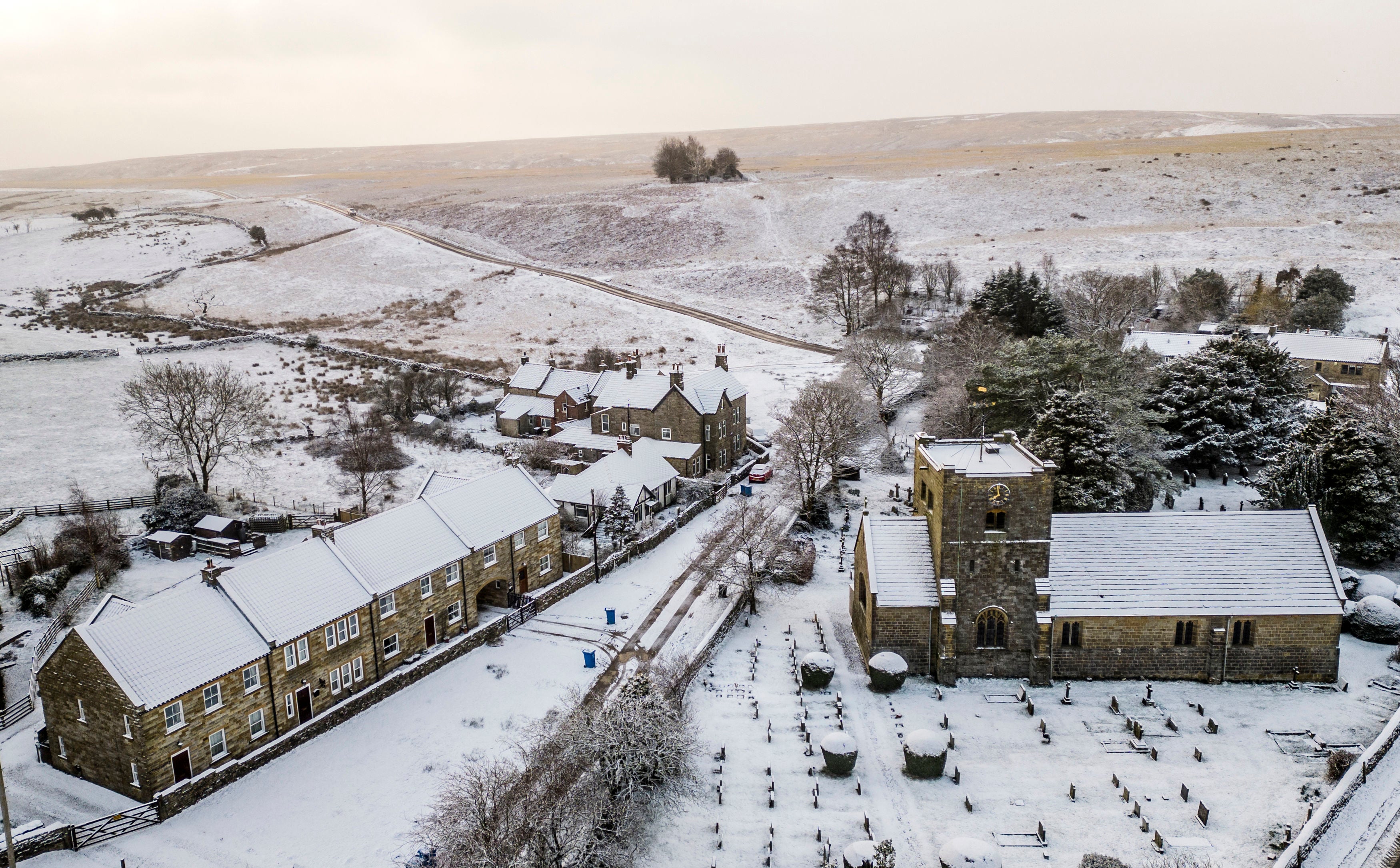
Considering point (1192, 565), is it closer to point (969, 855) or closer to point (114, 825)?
point (969, 855)

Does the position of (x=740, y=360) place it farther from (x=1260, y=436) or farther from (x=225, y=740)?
(x=225, y=740)

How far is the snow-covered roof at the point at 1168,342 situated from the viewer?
70438 mm

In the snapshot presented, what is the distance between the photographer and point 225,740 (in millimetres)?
29016

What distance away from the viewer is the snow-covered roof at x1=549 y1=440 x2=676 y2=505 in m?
50.5

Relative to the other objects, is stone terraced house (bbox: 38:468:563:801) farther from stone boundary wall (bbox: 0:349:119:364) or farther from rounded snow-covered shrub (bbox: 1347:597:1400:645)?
stone boundary wall (bbox: 0:349:119:364)

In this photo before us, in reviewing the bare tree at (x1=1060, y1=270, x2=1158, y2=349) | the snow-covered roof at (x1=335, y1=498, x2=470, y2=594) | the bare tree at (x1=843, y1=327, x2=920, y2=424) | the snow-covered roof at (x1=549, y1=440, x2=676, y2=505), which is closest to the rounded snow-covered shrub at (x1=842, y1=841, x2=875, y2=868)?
the snow-covered roof at (x1=335, y1=498, x2=470, y2=594)

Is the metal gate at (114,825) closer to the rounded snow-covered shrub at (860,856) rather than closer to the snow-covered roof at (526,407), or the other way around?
the rounded snow-covered shrub at (860,856)

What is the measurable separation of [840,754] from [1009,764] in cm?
581

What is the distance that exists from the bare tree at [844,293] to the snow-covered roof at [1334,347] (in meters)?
35.8

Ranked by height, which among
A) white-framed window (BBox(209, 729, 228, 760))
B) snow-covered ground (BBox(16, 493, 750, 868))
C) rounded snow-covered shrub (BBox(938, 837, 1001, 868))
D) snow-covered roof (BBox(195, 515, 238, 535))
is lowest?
snow-covered ground (BBox(16, 493, 750, 868))

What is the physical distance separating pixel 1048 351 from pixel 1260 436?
13.6 metres

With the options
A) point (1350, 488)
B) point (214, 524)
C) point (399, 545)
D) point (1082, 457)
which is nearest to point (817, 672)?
point (399, 545)

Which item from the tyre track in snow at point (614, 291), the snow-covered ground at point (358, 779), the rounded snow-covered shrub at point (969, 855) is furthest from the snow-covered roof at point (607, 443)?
the rounded snow-covered shrub at point (969, 855)

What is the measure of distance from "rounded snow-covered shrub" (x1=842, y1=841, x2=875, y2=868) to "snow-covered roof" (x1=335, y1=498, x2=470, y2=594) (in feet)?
63.9
